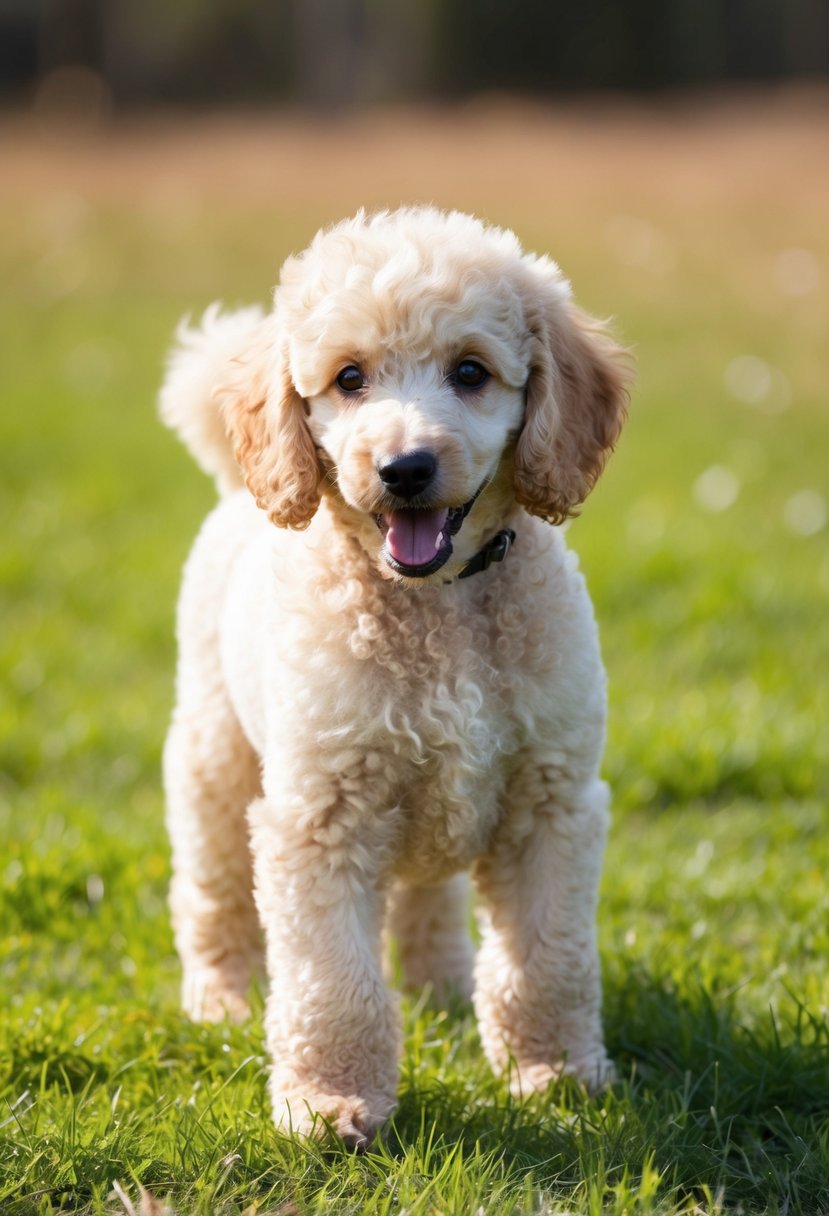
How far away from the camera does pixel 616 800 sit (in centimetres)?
526

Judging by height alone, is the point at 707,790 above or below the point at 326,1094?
below

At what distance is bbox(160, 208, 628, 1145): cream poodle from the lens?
333 centimetres

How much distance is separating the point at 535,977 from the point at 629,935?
813 millimetres

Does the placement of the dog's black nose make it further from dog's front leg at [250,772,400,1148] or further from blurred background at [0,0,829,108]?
blurred background at [0,0,829,108]

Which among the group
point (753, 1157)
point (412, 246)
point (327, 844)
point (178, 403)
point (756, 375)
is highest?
point (412, 246)

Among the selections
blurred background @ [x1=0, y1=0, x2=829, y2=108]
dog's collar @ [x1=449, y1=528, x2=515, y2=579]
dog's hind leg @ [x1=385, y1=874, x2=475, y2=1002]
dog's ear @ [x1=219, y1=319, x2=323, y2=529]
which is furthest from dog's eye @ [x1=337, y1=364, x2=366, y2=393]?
blurred background @ [x1=0, y1=0, x2=829, y2=108]

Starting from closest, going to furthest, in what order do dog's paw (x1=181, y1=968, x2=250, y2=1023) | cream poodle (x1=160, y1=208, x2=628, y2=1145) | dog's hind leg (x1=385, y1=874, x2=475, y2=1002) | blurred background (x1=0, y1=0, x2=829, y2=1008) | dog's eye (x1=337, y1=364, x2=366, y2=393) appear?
cream poodle (x1=160, y1=208, x2=628, y2=1145) < dog's eye (x1=337, y1=364, x2=366, y2=393) < dog's paw (x1=181, y1=968, x2=250, y2=1023) < dog's hind leg (x1=385, y1=874, x2=475, y2=1002) < blurred background (x1=0, y1=0, x2=829, y2=1008)

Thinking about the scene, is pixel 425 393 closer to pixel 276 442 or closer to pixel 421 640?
pixel 276 442

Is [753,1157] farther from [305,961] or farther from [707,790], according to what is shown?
[707,790]

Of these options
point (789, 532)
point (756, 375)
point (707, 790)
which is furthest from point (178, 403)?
point (756, 375)

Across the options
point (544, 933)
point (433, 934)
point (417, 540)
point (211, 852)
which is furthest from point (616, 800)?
point (417, 540)

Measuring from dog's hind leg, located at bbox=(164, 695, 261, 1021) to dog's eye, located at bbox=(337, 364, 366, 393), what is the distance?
1085 mm

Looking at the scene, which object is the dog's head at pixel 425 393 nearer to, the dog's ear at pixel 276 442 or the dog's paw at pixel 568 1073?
the dog's ear at pixel 276 442

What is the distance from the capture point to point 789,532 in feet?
26.1
